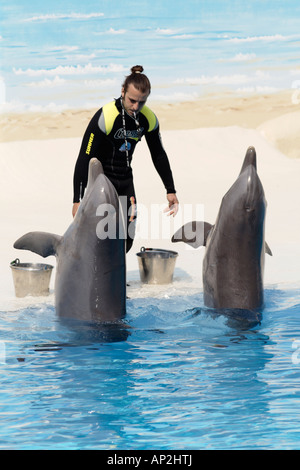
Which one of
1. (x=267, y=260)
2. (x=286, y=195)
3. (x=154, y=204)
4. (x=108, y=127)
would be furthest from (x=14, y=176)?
(x=108, y=127)

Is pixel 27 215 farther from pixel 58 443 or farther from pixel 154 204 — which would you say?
pixel 58 443

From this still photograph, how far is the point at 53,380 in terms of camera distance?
548cm

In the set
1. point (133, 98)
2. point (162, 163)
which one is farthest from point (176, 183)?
point (133, 98)

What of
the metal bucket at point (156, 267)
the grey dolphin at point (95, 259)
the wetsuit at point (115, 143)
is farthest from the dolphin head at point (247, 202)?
the metal bucket at point (156, 267)

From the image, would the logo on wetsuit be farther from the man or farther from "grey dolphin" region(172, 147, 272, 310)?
"grey dolphin" region(172, 147, 272, 310)

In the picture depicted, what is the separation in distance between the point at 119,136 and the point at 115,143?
0.28 ft

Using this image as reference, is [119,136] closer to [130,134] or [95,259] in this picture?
[130,134]

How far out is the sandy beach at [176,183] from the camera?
9.98m

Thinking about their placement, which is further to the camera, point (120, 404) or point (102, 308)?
point (102, 308)

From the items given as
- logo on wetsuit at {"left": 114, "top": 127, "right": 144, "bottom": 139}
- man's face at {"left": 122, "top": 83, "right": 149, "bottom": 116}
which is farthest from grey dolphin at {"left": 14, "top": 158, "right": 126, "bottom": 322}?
logo on wetsuit at {"left": 114, "top": 127, "right": 144, "bottom": 139}

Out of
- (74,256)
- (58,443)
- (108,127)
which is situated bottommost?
(58,443)

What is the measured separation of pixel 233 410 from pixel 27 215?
9.61 metres

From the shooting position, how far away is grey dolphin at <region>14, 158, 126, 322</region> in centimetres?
612

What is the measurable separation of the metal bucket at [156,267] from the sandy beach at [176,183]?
14 cm
